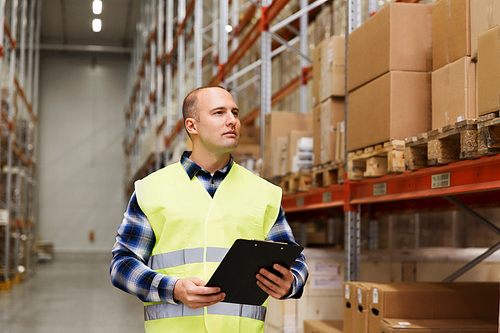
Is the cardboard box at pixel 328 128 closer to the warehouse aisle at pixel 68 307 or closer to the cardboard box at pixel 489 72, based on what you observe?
the cardboard box at pixel 489 72

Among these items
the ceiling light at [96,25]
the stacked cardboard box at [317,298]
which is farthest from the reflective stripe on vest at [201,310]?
the ceiling light at [96,25]

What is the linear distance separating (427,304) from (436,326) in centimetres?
31

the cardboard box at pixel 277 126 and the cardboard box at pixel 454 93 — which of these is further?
the cardboard box at pixel 277 126

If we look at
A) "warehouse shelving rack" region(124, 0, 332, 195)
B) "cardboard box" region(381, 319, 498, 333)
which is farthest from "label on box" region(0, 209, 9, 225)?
"cardboard box" region(381, 319, 498, 333)

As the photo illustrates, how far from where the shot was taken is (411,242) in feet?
23.1

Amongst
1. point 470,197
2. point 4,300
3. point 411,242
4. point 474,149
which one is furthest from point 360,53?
point 4,300

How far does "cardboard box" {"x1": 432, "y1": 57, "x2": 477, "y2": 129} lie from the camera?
3.12 meters

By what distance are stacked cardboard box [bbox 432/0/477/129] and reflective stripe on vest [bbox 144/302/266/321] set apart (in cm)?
168

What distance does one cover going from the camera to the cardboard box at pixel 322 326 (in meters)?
4.45

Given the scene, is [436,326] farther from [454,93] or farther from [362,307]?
[454,93]

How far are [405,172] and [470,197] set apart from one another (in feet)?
6.65

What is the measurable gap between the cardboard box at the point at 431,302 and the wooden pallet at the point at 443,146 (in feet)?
2.70

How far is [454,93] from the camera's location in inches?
127

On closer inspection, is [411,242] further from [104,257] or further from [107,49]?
[107,49]
